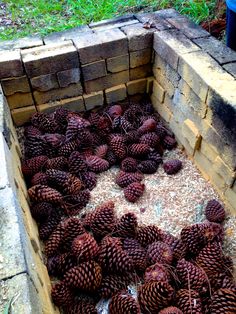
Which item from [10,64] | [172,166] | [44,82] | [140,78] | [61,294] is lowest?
[172,166]

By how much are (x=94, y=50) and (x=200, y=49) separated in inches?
31.6

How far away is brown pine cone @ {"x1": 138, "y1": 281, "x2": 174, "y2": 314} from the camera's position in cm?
173

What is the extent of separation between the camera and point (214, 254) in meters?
1.96

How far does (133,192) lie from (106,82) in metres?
1.03

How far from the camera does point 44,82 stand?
271cm

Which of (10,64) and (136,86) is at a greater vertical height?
(10,64)

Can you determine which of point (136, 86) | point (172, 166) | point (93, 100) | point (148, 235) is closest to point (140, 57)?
point (136, 86)

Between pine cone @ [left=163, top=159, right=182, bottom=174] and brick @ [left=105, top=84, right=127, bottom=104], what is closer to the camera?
pine cone @ [left=163, top=159, right=182, bottom=174]

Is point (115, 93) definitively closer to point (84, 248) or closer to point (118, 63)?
point (118, 63)

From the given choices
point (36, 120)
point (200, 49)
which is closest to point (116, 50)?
point (200, 49)

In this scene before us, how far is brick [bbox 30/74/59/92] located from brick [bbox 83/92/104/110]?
11.3 inches

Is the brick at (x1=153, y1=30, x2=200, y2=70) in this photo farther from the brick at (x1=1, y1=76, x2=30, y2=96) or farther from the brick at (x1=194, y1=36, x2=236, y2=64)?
the brick at (x1=1, y1=76, x2=30, y2=96)

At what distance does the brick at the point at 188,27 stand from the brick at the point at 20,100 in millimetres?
1311

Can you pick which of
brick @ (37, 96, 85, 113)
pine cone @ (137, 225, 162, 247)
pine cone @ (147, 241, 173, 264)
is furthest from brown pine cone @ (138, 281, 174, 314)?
brick @ (37, 96, 85, 113)
